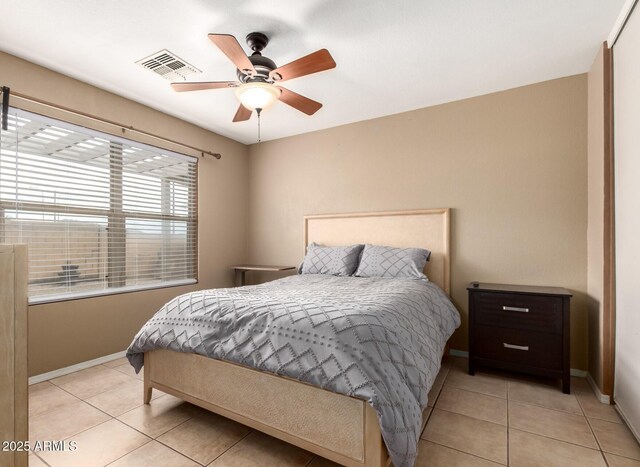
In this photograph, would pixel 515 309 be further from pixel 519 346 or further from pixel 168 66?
pixel 168 66

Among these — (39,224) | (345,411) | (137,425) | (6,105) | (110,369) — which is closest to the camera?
(345,411)

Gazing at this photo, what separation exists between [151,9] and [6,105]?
4.18 feet

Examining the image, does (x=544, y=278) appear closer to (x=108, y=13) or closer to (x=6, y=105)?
(x=108, y=13)

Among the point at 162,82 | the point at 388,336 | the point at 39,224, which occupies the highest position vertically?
the point at 162,82

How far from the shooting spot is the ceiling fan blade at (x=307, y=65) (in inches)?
68.9

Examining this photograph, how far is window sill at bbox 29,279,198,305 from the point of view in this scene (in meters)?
2.42

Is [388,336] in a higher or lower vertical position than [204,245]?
lower

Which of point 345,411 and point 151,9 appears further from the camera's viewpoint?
point 151,9

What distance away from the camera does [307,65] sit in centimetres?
184

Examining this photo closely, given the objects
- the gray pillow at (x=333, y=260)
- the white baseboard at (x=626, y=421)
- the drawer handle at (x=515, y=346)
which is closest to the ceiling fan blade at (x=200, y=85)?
the gray pillow at (x=333, y=260)

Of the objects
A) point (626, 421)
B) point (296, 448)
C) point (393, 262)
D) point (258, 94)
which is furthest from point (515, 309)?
point (258, 94)

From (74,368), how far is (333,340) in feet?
8.04

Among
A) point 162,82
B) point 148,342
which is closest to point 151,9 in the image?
point 162,82

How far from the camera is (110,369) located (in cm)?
262
